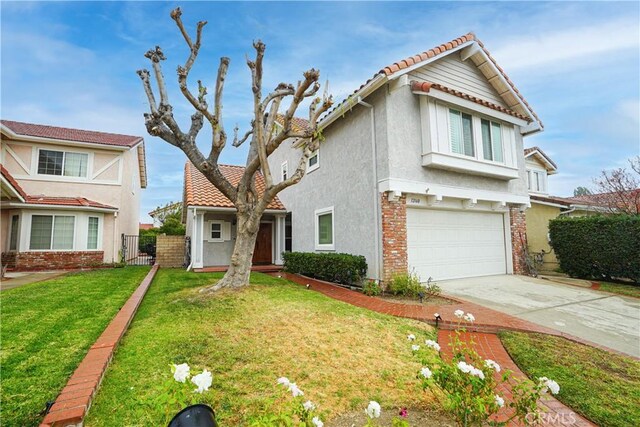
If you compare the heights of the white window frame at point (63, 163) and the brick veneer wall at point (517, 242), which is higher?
the white window frame at point (63, 163)

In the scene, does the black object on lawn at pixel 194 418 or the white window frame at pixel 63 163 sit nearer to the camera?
the black object on lawn at pixel 194 418

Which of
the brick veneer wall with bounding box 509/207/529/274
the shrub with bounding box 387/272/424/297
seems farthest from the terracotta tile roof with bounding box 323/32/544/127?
the shrub with bounding box 387/272/424/297

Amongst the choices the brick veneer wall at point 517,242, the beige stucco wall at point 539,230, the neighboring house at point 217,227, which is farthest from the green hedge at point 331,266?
the beige stucco wall at point 539,230

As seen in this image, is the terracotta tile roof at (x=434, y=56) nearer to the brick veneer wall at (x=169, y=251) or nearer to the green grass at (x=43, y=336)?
the green grass at (x=43, y=336)

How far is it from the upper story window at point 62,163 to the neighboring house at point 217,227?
5204 millimetres

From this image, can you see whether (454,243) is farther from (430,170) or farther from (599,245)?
(599,245)

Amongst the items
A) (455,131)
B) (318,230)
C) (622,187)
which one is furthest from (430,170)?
(622,187)

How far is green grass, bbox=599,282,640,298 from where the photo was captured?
8.95 meters

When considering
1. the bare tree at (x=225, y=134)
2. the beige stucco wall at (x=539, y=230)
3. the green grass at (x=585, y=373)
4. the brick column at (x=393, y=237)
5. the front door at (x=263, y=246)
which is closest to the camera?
the green grass at (x=585, y=373)

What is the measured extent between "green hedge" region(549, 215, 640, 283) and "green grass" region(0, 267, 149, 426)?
15.1 meters

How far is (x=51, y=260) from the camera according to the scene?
539 inches

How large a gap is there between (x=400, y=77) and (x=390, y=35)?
131 inches

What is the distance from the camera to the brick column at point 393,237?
8672 millimetres

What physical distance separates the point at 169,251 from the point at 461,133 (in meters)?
15.1
